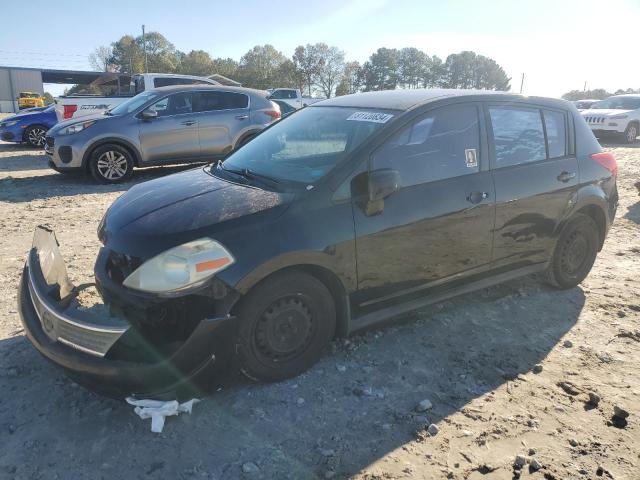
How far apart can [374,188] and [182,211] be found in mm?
1145

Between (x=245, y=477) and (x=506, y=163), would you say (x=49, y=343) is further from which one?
(x=506, y=163)

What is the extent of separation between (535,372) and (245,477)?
6.52ft

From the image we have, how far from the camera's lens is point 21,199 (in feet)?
25.3

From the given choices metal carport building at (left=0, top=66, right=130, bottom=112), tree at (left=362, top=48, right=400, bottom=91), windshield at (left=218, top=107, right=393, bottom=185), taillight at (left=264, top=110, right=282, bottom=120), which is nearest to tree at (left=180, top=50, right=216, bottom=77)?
metal carport building at (left=0, top=66, right=130, bottom=112)

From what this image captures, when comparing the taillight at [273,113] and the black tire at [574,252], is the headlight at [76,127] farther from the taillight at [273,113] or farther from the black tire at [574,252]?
the black tire at [574,252]

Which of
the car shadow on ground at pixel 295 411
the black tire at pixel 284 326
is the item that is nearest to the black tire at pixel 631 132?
the car shadow on ground at pixel 295 411

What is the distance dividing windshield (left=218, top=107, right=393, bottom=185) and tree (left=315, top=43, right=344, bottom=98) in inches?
2843

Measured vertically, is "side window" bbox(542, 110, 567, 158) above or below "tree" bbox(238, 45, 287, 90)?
below

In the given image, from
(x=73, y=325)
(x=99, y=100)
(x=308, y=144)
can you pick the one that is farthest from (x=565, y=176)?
(x=99, y=100)

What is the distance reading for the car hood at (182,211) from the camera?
2.67m

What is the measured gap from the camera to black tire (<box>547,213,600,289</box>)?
14.0 ft

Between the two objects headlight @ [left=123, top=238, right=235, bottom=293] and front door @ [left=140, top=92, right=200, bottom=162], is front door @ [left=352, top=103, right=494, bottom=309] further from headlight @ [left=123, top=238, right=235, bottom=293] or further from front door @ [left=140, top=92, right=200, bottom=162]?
front door @ [left=140, top=92, right=200, bottom=162]

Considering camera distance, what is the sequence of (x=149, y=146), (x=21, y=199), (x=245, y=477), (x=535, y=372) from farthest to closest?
(x=149, y=146) → (x=21, y=199) → (x=535, y=372) → (x=245, y=477)

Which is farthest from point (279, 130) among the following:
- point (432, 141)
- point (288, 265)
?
point (288, 265)
